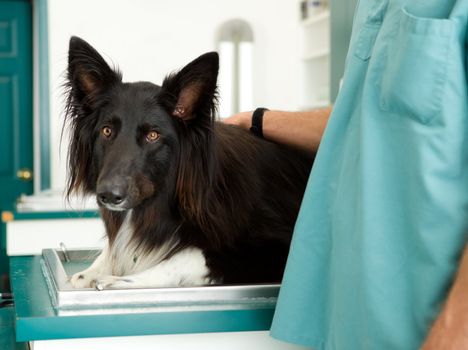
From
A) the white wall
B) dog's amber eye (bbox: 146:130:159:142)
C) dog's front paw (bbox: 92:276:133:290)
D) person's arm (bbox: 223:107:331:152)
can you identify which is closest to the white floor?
dog's front paw (bbox: 92:276:133:290)

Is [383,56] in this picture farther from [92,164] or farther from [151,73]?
[151,73]

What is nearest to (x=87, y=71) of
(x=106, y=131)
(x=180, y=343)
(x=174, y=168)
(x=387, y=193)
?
(x=106, y=131)

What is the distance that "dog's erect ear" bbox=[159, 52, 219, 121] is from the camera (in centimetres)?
141

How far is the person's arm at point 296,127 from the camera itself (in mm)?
1584

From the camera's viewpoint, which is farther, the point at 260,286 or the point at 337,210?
the point at 260,286

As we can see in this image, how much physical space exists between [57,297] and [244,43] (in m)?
3.86

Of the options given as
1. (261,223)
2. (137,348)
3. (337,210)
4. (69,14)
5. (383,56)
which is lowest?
(137,348)

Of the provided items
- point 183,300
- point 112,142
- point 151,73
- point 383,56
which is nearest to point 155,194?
point 112,142

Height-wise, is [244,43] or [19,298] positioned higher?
[244,43]

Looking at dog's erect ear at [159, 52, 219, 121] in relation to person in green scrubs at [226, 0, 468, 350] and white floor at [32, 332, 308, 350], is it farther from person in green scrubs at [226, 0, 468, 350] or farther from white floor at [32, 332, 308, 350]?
white floor at [32, 332, 308, 350]

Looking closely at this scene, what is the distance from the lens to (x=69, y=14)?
4.65 metres

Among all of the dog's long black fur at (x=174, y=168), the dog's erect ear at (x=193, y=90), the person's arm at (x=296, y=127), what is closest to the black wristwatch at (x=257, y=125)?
the person's arm at (x=296, y=127)

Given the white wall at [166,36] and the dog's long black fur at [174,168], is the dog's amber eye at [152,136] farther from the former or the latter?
the white wall at [166,36]

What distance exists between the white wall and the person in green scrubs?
11.5 ft
